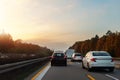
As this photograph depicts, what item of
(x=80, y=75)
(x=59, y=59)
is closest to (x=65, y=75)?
(x=80, y=75)

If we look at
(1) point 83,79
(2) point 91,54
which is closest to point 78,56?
(2) point 91,54

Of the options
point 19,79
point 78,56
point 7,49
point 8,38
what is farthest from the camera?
point 8,38

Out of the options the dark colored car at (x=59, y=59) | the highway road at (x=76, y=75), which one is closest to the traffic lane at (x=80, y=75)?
the highway road at (x=76, y=75)

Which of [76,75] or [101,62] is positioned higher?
[101,62]

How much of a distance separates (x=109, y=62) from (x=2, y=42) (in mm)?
121699

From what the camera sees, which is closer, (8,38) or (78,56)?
(78,56)

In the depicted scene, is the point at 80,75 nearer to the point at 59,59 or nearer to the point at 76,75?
the point at 76,75

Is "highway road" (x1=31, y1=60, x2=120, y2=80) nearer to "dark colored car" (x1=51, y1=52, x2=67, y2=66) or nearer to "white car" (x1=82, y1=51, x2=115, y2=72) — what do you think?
"white car" (x1=82, y1=51, x2=115, y2=72)

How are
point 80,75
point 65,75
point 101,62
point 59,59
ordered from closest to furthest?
point 80,75 → point 65,75 → point 101,62 → point 59,59

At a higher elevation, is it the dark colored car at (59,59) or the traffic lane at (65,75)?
the dark colored car at (59,59)

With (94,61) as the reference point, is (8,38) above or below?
above

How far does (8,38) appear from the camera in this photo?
154625 millimetres

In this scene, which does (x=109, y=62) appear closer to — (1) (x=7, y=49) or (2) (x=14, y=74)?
(2) (x=14, y=74)

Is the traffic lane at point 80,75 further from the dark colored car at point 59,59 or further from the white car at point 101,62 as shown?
the dark colored car at point 59,59
